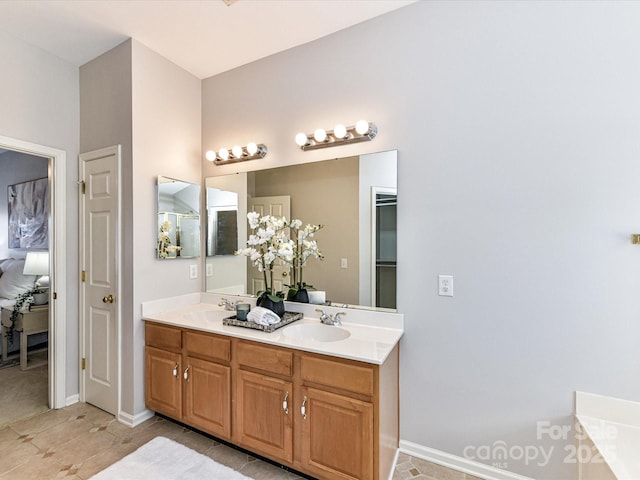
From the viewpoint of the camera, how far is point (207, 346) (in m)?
2.03

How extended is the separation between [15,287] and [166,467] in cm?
347

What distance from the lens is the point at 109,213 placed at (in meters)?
2.43

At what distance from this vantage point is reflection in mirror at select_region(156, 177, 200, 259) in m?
2.46

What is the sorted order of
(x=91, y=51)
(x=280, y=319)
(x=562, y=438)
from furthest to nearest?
1. (x=91, y=51)
2. (x=280, y=319)
3. (x=562, y=438)

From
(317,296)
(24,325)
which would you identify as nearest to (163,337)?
(317,296)

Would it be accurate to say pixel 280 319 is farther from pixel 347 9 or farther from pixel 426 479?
pixel 347 9

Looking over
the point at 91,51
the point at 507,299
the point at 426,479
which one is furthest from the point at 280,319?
the point at 91,51

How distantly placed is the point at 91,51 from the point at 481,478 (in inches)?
159

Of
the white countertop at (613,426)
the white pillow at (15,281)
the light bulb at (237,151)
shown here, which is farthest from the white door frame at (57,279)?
the white countertop at (613,426)

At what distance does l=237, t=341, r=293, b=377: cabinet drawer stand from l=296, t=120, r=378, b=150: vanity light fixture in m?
1.44

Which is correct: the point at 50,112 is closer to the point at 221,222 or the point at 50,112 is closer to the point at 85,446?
the point at 221,222

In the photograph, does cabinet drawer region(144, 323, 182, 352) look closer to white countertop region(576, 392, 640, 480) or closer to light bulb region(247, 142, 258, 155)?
light bulb region(247, 142, 258, 155)

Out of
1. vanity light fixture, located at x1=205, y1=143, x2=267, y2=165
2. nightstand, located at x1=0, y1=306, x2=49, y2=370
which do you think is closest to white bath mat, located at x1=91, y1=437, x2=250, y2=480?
vanity light fixture, located at x1=205, y1=143, x2=267, y2=165

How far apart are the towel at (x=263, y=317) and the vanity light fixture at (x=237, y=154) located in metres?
1.27
